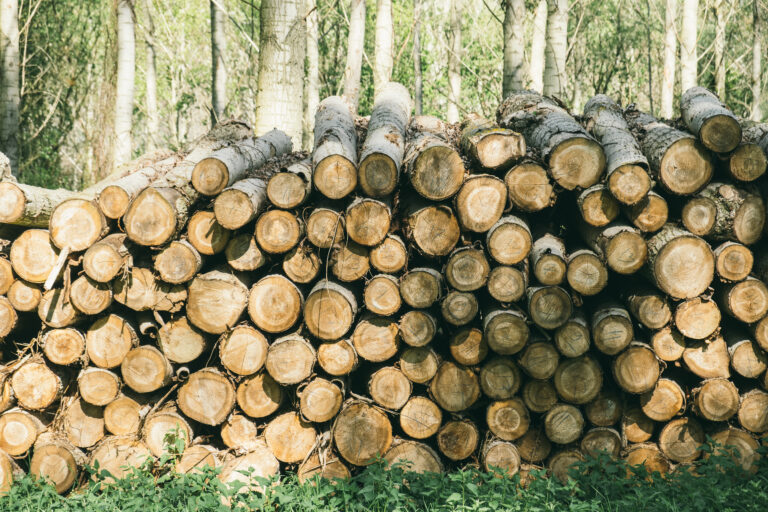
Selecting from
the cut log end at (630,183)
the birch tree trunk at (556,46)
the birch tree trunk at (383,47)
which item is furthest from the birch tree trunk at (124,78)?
the cut log end at (630,183)

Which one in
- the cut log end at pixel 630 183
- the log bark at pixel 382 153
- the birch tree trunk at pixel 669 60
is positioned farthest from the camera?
the birch tree trunk at pixel 669 60

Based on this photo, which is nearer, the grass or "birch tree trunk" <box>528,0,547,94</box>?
the grass

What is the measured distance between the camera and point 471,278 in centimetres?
422

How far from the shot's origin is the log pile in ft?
13.8

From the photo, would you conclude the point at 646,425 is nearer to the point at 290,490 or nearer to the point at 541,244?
the point at 541,244

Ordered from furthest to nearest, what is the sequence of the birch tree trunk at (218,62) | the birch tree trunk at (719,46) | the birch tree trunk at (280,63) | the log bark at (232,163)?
the birch tree trunk at (719,46) → the birch tree trunk at (218,62) → the birch tree trunk at (280,63) → the log bark at (232,163)

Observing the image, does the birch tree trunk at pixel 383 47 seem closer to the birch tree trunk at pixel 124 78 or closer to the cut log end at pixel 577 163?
the birch tree trunk at pixel 124 78

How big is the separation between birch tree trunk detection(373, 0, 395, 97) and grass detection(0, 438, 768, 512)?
882 cm

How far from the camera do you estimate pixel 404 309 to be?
175 inches

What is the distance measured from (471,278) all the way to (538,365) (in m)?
0.81

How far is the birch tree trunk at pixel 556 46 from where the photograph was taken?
955 cm

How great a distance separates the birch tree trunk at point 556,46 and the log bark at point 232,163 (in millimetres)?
5410

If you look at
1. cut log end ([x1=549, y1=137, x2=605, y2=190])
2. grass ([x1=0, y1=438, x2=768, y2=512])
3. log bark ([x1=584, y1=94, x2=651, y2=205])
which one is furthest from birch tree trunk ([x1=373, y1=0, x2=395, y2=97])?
grass ([x1=0, y1=438, x2=768, y2=512])

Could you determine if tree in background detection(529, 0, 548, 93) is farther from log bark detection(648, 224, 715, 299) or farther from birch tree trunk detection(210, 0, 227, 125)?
log bark detection(648, 224, 715, 299)
